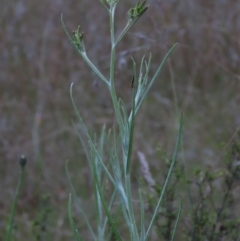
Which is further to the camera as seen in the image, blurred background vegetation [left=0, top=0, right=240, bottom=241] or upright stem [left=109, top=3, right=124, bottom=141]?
blurred background vegetation [left=0, top=0, right=240, bottom=241]

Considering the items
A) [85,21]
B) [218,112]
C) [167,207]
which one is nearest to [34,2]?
[85,21]

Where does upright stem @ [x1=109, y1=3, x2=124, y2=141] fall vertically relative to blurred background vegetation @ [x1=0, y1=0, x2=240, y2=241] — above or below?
above

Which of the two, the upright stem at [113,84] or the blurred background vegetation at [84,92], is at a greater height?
the upright stem at [113,84]

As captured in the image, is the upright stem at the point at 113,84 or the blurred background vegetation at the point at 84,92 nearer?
the upright stem at the point at 113,84

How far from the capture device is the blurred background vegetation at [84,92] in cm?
362

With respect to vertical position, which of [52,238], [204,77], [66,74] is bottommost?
[52,238]

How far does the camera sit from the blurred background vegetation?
3621mm

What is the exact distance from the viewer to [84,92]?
4379mm

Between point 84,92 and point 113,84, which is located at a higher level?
point 113,84

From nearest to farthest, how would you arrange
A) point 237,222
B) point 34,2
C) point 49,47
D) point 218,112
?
point 237,222
point 218,112
point 49,47
point 34,2

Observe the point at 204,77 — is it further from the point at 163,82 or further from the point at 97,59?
the point at 97,59

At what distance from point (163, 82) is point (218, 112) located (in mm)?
712

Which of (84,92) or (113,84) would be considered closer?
(113,84)

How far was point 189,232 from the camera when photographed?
186 cm
